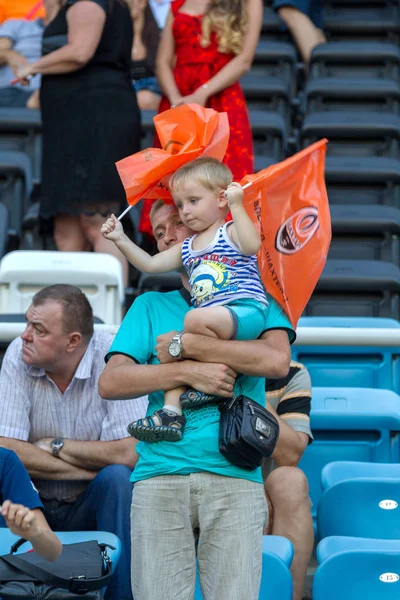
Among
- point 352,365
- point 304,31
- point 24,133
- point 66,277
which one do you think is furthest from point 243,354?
point 304,31

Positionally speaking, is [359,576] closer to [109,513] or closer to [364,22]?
[109,513]

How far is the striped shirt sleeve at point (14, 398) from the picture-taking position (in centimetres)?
356

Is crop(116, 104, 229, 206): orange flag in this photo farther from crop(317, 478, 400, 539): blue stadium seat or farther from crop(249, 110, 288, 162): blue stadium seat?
crop(249, 110, 288, 162): blue stadium seat

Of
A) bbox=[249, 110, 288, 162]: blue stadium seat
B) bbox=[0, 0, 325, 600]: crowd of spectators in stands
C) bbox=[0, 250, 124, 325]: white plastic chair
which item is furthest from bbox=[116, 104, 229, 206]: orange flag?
bbox=[249, 110, 288, 162]: blue stadium seat

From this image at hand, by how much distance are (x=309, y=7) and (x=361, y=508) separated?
171 inches

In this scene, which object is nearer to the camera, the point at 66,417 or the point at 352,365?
the point at 66,417

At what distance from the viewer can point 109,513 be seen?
3.43m

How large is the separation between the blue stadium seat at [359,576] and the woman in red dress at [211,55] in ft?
7.41

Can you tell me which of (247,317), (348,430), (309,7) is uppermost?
(247,317)

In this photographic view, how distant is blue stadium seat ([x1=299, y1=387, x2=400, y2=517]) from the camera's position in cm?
377

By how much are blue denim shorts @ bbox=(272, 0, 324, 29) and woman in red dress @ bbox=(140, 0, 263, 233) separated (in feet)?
6.04

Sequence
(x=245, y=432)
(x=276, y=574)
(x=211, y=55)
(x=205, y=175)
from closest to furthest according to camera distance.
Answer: (x=245, y=432)
(x=205, y=175)
(x=276, y=574)
(x=211, y=55)

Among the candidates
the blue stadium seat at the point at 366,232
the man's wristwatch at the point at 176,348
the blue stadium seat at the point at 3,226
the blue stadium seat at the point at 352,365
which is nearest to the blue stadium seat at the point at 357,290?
the blue stadium seat at the point at 366,232

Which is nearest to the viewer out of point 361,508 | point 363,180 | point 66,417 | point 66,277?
point 361,508
